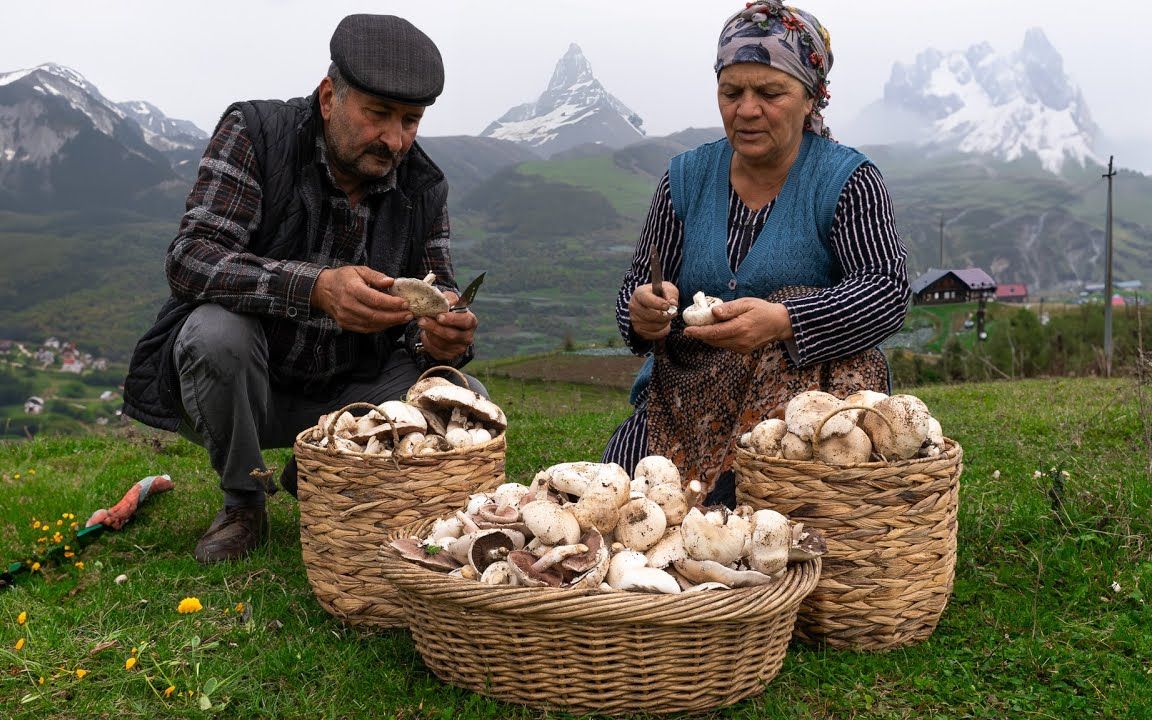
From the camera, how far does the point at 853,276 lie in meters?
3.81

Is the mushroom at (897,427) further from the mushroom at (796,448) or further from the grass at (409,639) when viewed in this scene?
the grass at (409,639)

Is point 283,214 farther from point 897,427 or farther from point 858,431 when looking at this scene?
point 897,427

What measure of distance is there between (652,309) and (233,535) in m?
2.27

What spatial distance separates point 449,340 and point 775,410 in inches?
61.0

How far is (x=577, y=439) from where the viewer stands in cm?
748

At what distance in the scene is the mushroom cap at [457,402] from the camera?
3557 millimetres

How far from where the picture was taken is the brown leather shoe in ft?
14.0

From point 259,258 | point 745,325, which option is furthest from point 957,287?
point 259,258

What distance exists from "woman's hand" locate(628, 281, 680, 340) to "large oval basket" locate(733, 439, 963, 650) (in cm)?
82

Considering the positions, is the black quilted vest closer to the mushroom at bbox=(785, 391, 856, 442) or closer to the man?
the man

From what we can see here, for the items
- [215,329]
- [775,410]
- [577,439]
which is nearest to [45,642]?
[215,329]

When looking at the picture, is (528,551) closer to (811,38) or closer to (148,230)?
(811,38)

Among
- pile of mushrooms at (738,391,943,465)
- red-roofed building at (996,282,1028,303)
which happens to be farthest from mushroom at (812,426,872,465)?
red-roofed building at (996,282,1028,303)

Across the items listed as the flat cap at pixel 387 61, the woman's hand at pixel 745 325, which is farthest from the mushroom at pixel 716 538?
the flat cap at pixel 387 61
